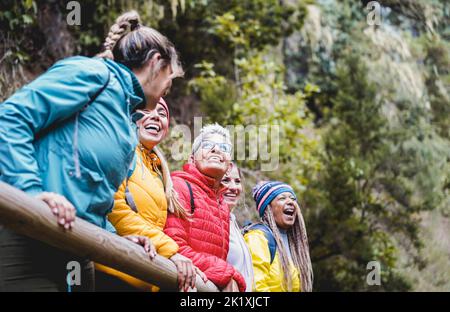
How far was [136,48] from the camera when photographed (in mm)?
3002

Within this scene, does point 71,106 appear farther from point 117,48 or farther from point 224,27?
point 224,27

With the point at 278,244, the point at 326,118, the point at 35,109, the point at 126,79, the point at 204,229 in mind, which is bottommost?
the point at 278,244

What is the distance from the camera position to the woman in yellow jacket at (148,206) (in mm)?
3160

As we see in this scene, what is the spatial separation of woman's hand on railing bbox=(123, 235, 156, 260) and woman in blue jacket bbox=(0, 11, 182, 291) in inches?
8.0

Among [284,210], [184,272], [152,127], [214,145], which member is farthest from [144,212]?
[284,210]

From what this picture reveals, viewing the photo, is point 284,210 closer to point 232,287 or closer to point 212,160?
point 212,160

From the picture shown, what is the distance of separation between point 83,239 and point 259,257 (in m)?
2.19

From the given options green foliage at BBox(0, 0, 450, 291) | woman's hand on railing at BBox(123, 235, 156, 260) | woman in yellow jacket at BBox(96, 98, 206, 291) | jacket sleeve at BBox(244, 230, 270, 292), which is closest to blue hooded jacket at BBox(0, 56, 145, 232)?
woman's hand on railing at BBox(123, 235, 156, 260)

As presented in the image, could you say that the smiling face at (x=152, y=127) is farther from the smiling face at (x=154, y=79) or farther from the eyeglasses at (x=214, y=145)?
the smiling face at (x=154, y=79)

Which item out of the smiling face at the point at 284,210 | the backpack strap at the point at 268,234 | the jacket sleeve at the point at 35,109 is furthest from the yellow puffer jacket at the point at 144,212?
the smiling face at the point at 284,210

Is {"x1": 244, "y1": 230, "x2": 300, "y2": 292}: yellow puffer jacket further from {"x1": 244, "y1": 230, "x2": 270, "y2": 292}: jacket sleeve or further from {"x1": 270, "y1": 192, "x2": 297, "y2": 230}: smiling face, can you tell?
{"x1": 270, "y1": 192, "x2": 297, "y2": 230}: smiling face

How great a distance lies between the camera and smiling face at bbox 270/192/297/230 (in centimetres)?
505

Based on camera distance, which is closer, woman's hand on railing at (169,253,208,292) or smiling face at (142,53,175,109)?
smiling face at (142,53,175,109)
